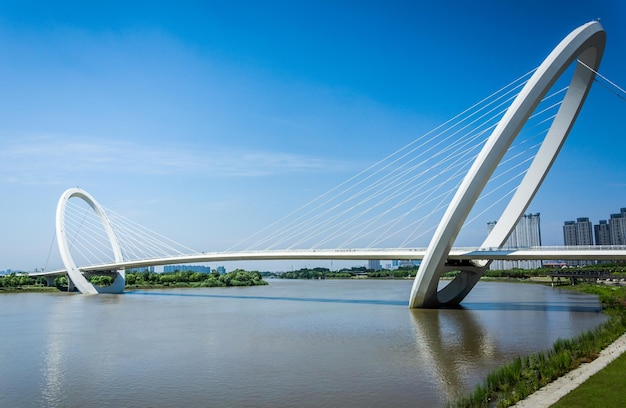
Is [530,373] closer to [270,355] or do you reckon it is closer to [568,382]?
[568,382]

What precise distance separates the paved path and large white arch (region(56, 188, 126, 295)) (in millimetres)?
29638

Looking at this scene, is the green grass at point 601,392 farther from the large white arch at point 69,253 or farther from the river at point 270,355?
the large white arch at point 69,253

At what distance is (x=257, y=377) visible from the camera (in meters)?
8.19

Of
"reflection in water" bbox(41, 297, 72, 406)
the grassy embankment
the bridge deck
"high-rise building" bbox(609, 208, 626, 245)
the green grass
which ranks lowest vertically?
"reflection in water" bbox(41, 297, 72, 406)

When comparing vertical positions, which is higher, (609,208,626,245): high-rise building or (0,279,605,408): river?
(609,208,626,245): high-rise building

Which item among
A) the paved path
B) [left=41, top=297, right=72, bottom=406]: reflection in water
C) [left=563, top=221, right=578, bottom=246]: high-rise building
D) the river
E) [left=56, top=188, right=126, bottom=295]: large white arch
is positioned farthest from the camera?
[left=563, top=221, right=578, bottom=246]: high-rise building

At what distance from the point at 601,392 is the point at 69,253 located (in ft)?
104

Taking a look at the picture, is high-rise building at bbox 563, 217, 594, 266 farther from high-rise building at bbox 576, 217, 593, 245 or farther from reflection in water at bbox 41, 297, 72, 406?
reflection in water at bbox 41, 297, 72, 406

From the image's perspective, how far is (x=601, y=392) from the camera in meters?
5.70

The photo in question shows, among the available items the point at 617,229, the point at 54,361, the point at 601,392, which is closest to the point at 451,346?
the point at 601,392

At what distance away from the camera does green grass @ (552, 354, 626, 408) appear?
5.30 metres

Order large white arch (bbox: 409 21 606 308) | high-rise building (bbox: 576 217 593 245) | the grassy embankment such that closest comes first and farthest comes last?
1. the grassy embankment
2. large white arch (bbox: 409 21 606 308)
3. high-rise building (bbox: 576 217 593 245)

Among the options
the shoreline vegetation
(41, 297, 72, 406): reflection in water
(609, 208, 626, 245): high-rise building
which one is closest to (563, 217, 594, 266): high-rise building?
(609, 208, 626, 245): high-rise building

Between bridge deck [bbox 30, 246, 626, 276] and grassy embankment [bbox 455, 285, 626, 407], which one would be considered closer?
grassy embankment [bbox 455, 285, 626, 407]
